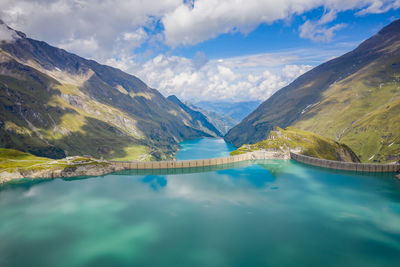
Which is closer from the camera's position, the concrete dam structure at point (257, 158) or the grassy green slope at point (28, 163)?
the grassy green slope at point (28, 163)

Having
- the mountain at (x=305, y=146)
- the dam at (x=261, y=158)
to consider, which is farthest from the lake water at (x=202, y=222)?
the mountain at (x=305, y=146)

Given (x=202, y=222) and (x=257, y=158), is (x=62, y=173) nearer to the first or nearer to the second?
(x=202, y=222)

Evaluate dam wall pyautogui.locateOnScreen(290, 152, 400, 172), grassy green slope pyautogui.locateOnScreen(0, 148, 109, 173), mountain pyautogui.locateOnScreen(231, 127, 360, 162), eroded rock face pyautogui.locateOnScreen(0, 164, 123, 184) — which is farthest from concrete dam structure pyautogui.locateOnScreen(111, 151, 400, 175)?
grassy green slope pyautogui.locateOnScreen(0, 148, 109, 173)

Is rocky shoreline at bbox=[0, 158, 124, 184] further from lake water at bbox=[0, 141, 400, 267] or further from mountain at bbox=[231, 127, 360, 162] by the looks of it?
mountain at bbox=[231, 127, 360, 162]

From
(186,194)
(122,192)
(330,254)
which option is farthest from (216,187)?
(330,254)

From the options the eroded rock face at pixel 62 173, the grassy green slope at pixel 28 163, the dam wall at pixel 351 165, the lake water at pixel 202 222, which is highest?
the grassy green slope at pixel 28 163

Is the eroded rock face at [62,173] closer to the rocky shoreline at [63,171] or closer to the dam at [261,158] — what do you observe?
the rocky shoreline at [63,171]
